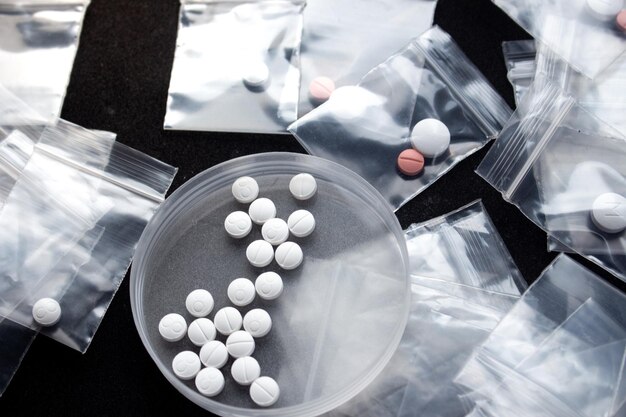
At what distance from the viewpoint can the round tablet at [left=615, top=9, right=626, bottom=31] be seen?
1.22 metres

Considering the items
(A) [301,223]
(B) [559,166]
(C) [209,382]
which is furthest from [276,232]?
(B) [559,166]

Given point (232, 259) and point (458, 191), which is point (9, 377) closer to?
point (232, 259)

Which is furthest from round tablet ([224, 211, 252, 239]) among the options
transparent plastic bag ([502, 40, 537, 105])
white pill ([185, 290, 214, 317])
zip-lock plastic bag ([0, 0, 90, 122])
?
transparent plastic bag ([502, 40, 537, 105])

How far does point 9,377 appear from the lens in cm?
112

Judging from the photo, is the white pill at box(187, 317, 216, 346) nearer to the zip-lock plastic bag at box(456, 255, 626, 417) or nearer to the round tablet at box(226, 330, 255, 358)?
the round tablet at box(226, 330, 255, 358)

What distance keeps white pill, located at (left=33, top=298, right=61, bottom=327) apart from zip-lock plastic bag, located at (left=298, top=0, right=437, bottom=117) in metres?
0.52

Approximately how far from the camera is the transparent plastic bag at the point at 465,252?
1158 millimetres

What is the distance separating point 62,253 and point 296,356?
400 millimetres

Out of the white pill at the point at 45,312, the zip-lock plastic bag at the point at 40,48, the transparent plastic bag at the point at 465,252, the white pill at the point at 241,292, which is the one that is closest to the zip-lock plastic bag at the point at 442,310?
the transparent plastic bag at the point at 465,252

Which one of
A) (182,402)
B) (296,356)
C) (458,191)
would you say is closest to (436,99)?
(458,191)

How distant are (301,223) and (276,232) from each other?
0.04 m

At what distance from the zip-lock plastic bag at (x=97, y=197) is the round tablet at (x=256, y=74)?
202 mm

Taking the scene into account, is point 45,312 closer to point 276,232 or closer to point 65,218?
point 65,218

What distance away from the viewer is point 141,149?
1.26 m
